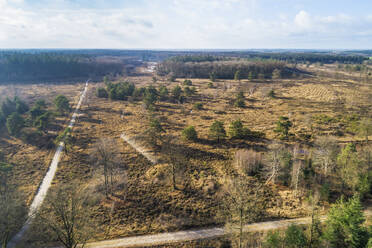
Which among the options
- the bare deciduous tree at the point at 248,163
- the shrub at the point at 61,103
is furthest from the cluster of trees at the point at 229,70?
the bare deciduous tree at the point at 248,163

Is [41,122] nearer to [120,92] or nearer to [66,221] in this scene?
[120,92]

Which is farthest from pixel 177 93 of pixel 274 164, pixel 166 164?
pixel 274 164

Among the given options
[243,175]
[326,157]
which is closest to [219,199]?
[243,175]

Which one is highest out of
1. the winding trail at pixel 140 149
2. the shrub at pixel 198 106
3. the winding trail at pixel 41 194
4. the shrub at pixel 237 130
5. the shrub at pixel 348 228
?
the shrub at pixel 198 106

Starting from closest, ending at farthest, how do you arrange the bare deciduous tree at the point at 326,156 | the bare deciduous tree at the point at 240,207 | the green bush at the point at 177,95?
the bare deciduous tree at the point at 240,207
the bare deciduous tree at the point at 326,156
the green bush at the point at 177,95

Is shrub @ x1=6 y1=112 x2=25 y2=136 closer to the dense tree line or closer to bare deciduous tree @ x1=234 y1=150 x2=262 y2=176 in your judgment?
bare deciduous tree @ x1=234 y1=150 x2=262 y2=176

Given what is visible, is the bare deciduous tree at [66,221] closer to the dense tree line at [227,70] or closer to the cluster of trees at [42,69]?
the dense tree line at [227,70]
